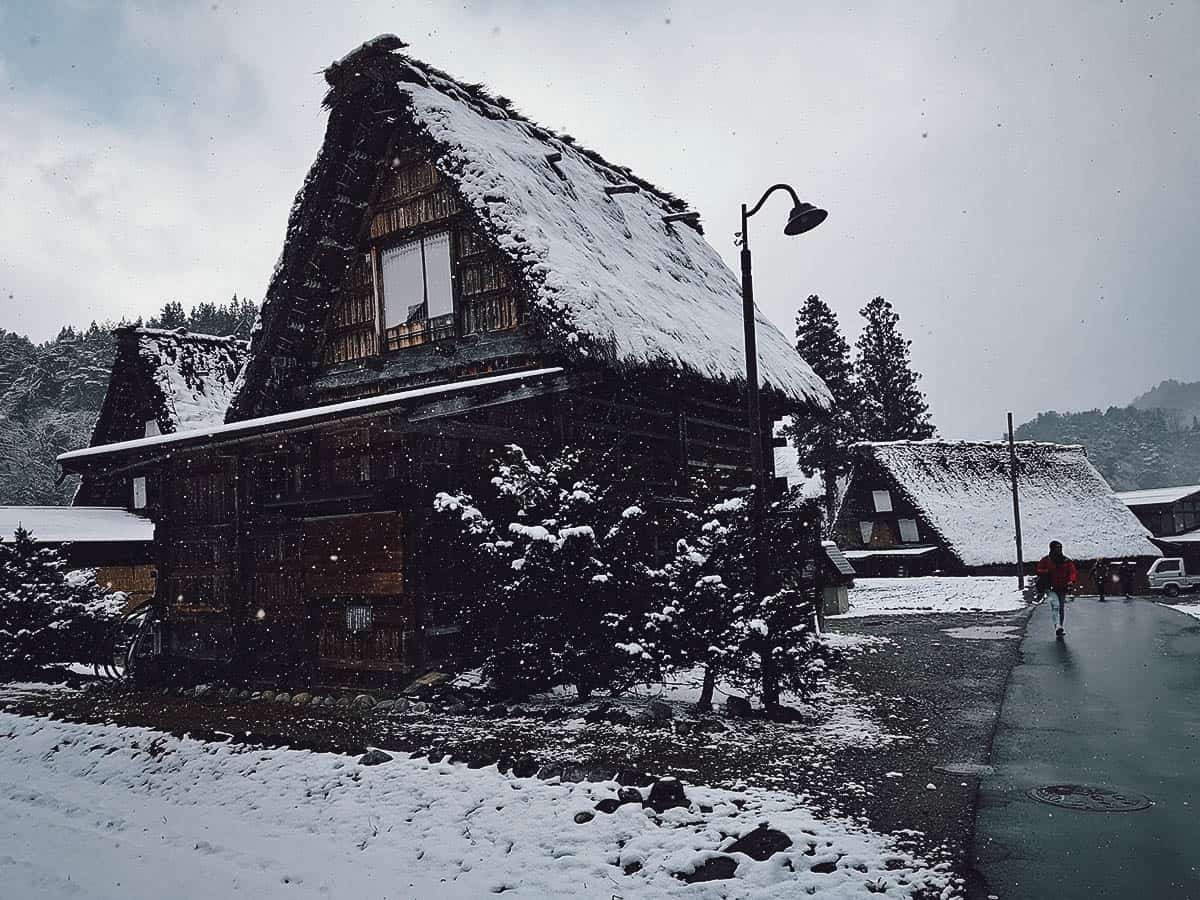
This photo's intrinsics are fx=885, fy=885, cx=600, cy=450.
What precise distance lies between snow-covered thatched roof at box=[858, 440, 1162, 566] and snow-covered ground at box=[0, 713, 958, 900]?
36542mm

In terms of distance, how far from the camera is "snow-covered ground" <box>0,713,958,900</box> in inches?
206

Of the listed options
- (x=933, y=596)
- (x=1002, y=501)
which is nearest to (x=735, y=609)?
(x=933, y=596)

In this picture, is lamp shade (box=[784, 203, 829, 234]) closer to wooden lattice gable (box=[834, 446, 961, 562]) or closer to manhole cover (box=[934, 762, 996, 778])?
manhole cover (box=[934, 762, 996, 778])

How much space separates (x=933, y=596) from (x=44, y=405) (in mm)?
57007

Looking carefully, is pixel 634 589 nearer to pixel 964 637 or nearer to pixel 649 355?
pixel 649 355

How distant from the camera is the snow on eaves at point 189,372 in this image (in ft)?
83.0

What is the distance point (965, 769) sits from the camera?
719 centimetres

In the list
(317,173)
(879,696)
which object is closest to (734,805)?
(879,696)

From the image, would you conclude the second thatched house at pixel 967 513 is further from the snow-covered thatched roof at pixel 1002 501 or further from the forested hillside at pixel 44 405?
the forested hillside at pixel 44 405

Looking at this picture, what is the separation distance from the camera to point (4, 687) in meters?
14.9

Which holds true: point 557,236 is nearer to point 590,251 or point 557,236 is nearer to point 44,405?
point 590,251

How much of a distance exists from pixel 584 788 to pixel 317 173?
1202cm

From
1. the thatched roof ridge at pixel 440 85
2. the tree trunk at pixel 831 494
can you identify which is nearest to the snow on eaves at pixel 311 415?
the thatched roof ridge at pixel 440 85

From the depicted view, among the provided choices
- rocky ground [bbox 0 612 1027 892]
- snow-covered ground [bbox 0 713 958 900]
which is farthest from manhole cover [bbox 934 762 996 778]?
snow-covered ground [bbox 0 713 958 900]
